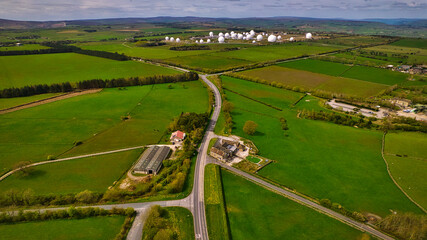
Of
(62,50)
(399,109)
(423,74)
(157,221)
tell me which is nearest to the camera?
(157,221)

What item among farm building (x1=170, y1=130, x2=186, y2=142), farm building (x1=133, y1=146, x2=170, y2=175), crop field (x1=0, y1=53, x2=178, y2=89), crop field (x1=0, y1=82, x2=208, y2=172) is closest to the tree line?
crop field (x1=0, y1=82, x2=208, y2=172)

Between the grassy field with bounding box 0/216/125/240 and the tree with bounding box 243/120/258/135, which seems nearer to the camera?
the grassy field with bounding box 0/216/125/240

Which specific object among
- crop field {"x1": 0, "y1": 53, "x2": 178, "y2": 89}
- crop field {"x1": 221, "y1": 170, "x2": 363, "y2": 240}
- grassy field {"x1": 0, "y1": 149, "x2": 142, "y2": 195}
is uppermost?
crop field {"x1": 0, "y1": 53, "x2": 178, "y2": 89}

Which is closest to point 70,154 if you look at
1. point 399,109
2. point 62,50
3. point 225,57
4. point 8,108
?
point 8,108

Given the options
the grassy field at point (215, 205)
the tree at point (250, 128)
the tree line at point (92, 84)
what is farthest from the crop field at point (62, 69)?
the grassy field at point (215, 205)

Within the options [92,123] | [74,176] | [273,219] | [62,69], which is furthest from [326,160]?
[62,69]

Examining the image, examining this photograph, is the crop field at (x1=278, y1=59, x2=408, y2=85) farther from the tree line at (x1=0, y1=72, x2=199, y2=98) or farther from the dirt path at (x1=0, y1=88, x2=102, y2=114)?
the dirt path at (x1=0, y1=88, x2=102, y2=114)

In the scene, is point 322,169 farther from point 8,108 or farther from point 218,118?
point 8,108
